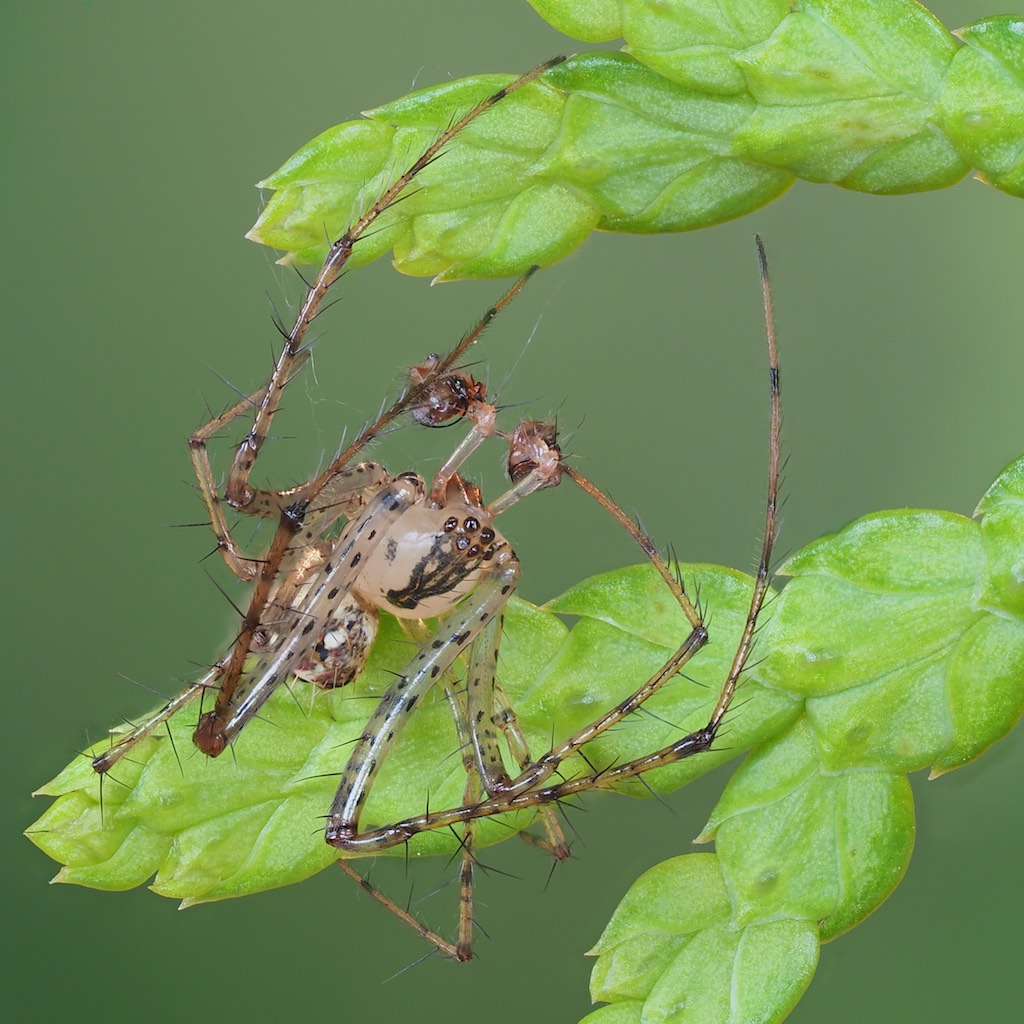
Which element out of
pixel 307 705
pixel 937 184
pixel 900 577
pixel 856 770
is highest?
pixel 937 184

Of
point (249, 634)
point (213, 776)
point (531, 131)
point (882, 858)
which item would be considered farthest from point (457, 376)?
point (882, 858)

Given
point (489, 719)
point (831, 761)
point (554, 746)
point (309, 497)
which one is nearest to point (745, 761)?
point (831, 761)

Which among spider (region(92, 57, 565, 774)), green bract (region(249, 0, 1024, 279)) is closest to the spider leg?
spider (region(92, 57, 565, 774))

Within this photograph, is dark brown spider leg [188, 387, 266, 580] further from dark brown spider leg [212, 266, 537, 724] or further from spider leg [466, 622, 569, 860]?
spider leg [466, 622, 569, 860]

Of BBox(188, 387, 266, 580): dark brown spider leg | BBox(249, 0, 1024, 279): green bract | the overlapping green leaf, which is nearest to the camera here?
BBox(249, 0, 1024, 279): green bract

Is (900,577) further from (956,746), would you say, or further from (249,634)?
(249,634)

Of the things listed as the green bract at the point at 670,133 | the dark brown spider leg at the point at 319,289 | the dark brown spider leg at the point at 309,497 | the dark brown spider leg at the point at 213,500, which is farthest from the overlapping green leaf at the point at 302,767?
the green bract at the point at 670,133

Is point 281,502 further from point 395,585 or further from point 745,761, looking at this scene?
point 745,761
